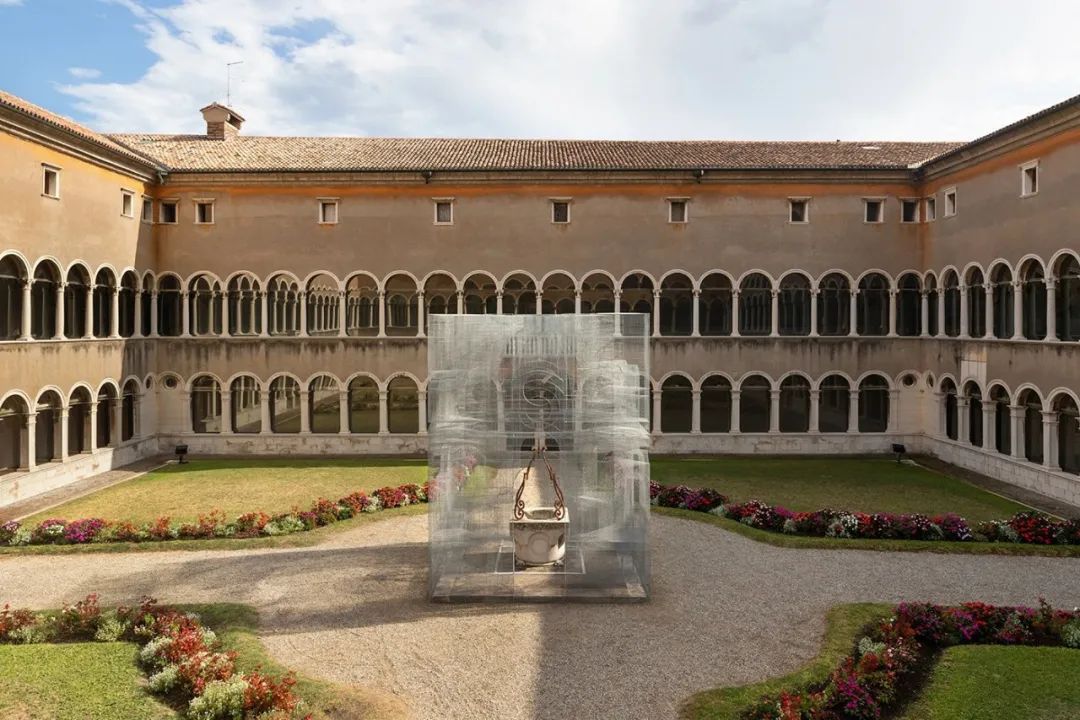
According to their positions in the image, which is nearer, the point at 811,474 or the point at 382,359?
the point at 811,474

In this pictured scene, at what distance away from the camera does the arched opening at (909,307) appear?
30.8 m

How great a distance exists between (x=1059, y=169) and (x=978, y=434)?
32.4ft

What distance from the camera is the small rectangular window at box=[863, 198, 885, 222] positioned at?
101 feet

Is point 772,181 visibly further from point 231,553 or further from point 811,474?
point 231,553

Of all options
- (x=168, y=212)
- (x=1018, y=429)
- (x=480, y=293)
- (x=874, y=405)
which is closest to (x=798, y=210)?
(x=874, y=405)

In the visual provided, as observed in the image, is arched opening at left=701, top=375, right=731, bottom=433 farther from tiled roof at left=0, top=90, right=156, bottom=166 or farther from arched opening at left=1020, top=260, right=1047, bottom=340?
tiled roof at left=0, top=90, right=156, bottom=166

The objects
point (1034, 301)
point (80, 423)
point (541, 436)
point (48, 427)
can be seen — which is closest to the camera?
point (541, 436)

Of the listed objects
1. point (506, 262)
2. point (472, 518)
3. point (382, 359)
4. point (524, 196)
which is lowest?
point (472, 518)

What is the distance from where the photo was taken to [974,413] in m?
27.7

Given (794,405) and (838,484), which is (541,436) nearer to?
(838,484)

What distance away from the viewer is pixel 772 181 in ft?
100

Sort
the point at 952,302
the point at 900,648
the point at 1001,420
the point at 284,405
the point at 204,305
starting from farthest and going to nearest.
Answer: the point at 284,405, the point at 204,305, the point at 952,302, the point at 1001,420, the point at 900,648

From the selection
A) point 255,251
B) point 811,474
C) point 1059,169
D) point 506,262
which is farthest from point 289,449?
point 1059,169

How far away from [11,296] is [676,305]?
79.1ft
